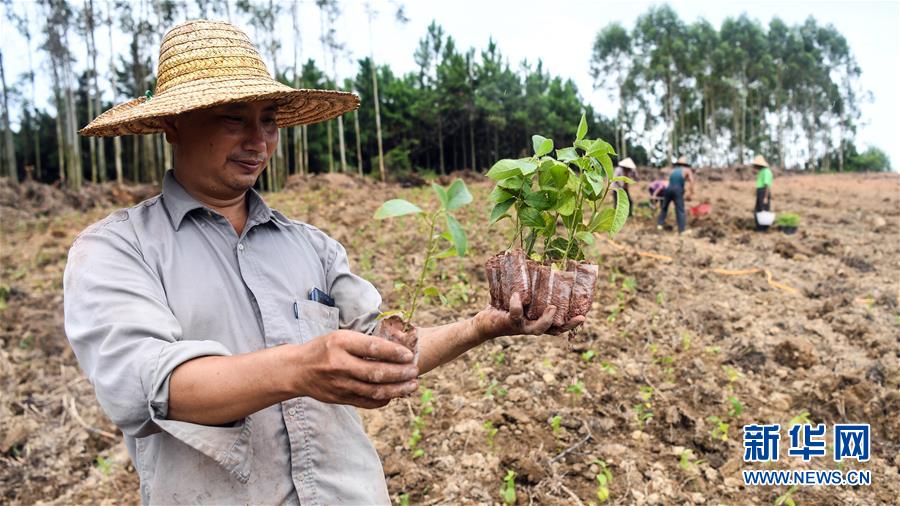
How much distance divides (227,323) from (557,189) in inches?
33.2

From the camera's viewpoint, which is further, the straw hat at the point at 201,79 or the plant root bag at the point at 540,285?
the plant root bag at the point at 540,285

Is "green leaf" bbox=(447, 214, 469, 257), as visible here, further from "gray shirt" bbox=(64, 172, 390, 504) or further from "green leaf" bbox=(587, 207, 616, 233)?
"green leaf" bbox=(587, 207, 616, 233)

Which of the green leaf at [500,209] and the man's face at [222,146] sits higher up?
the man's face at [222,146]

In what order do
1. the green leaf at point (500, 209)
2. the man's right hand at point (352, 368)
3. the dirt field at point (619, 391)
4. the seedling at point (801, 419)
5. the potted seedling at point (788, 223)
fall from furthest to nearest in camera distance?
1. the potted seedling at point (788, 223)
2. the seedling at point (801, 419)
3. the dirt field at point (619, 391)
4. the green leaf at point (500, 209)
5. the man's right hand at point (352, 368)

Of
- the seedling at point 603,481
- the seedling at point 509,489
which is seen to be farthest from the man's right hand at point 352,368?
the seedling at point 603,481

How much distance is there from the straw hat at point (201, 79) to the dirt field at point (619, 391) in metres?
2.08

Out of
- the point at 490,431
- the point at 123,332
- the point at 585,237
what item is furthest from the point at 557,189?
the point at 490,431

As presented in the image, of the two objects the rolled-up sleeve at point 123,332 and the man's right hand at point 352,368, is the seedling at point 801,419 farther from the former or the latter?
the rolled-up sleeve at point 123,332

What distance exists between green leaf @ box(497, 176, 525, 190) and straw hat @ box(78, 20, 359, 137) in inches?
20.7

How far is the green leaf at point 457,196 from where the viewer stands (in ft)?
3.69

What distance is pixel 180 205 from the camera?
140 centimetres

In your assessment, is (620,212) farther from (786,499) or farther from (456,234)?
(786,499)

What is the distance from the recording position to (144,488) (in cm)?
131

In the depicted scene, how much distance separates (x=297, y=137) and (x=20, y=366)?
16.1 meters
